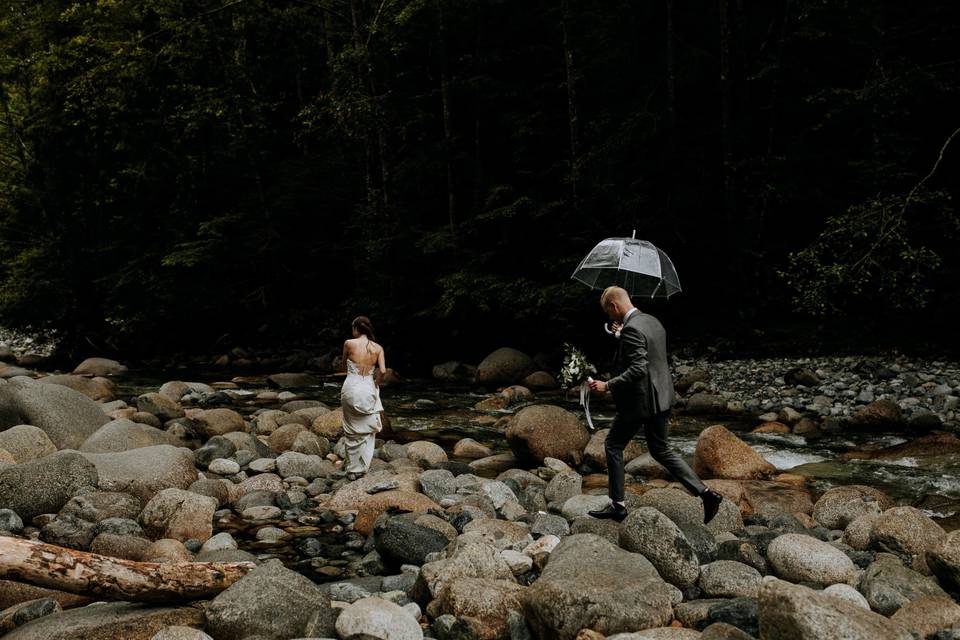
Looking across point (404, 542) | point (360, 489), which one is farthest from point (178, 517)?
point (404, 542)

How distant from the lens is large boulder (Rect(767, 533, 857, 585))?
15.6 ft

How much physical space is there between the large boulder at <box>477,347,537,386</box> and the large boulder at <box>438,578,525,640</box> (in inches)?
512

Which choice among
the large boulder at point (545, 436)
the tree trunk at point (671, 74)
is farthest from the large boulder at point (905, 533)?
the tree trunk at point (671, 74)

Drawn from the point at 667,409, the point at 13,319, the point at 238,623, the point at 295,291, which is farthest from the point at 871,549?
the point at 13,319

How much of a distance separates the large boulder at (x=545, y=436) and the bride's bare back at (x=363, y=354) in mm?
2090

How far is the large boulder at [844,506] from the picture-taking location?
6.73 m

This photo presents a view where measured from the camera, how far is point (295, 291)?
85.6ft

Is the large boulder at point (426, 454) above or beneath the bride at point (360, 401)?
beneath

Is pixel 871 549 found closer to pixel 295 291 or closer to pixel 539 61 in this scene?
pixel 539 61

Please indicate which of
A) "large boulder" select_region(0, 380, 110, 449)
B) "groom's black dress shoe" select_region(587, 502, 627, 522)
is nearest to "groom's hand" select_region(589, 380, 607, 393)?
"groom's black dress shoe" select_region(587, 502, 627, 522)

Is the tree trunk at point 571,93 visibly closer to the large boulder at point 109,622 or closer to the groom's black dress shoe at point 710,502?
the groom's black dress shoe at point 710,502

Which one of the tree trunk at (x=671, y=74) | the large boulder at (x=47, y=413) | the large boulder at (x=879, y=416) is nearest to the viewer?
the large boulder at (x=47, y=413)

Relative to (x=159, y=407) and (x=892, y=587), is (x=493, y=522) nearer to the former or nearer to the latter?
(x=892, y=587)

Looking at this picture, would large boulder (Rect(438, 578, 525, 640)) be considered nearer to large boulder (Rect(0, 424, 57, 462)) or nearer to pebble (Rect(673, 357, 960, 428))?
large boulder (Rect(0, 424, 57, 462))
